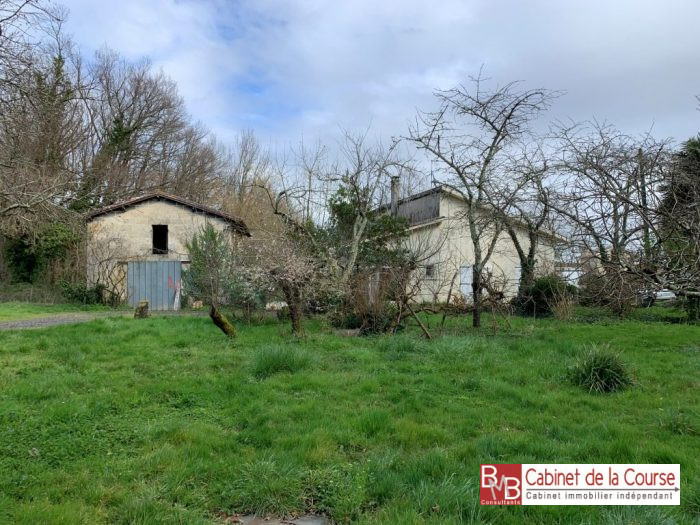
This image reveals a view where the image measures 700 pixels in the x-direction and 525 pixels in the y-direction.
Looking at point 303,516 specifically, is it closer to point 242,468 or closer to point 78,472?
point 242,468

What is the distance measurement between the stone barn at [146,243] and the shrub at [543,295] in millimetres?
11479

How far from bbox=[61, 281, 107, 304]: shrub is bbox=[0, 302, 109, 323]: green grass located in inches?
26.3

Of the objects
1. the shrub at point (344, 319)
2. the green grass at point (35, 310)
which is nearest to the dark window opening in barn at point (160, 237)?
the green grass at point (35, 310)

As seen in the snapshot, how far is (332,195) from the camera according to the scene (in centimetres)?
1767

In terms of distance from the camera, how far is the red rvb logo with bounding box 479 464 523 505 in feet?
9.96

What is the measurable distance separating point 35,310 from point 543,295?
17480mm

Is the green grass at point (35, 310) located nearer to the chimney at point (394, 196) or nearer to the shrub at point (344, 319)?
the shrub at point (344, 319)

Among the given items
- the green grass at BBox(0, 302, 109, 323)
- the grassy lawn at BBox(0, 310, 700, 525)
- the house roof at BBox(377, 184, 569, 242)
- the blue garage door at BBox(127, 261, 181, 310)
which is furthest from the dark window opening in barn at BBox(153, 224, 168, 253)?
the grassy lawn at BBox(0, 310, 700, 525)

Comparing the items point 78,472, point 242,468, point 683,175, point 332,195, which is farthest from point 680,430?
point 332,195

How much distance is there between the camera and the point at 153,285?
19.6 metres

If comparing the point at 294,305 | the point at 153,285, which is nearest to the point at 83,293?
the point at 153,285

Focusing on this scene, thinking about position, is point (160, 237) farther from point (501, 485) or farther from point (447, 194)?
point (501, 485)

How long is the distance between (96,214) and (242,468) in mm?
19988

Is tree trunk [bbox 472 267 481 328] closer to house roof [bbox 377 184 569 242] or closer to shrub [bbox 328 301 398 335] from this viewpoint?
house roof [bbox 377 184 569 242]
